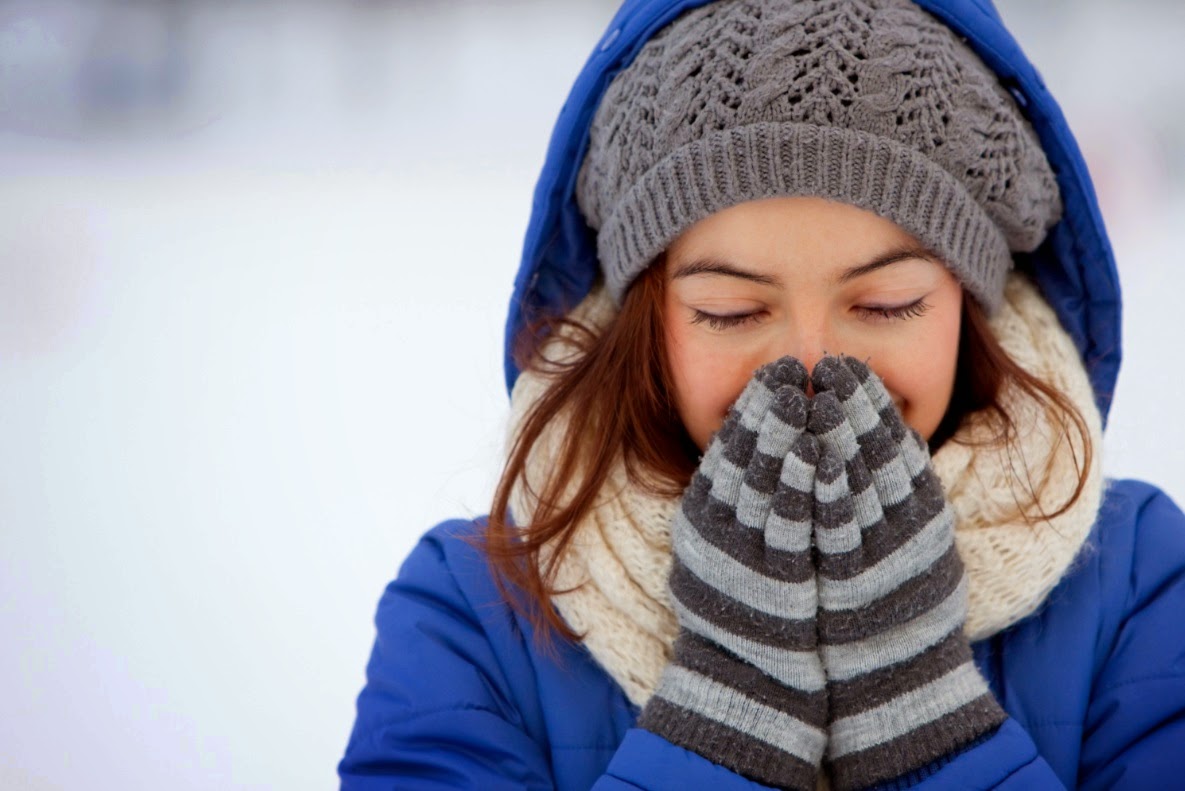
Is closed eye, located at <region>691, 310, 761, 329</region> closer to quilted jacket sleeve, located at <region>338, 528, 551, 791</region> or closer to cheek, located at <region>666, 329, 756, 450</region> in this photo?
cheek, located at <region>666, 329, 756, 450</region>

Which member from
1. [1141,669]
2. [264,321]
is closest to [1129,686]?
[1141,669]

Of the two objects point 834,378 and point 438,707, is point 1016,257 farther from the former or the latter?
point 438,707

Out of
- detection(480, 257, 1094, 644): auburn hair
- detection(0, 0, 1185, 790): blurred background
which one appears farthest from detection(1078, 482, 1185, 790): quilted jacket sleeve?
detection(0, 0, 1185, 790): blurred background

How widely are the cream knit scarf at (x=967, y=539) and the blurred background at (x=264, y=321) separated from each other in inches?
25.6

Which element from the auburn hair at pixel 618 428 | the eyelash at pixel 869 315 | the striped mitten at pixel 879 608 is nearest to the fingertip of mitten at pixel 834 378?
the striped mitten at pixel 879 608

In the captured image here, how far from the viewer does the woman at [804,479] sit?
908mm

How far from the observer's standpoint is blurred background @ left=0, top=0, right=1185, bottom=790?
1718mm

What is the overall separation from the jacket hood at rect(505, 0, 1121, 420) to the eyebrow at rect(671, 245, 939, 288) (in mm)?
217

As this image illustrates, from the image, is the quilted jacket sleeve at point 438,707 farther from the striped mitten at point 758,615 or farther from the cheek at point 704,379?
the cheek at point 704,379

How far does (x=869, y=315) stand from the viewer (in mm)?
1001

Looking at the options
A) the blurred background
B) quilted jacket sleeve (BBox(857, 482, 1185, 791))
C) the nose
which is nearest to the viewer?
quilted jacket sleeve (BBox(857, 482, 1185, 791))

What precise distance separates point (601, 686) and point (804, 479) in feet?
1.05

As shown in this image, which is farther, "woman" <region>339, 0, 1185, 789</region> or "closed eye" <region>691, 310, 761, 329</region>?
"closed eye" <region>691, 310, 761, 329</region>

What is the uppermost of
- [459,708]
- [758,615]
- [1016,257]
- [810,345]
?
[1016,257]
